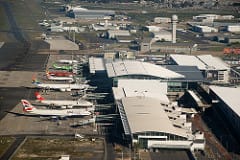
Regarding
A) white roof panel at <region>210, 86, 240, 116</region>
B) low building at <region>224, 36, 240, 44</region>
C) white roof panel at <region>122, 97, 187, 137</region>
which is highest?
white roof panel at <region>122, 97, 187, 137</region>

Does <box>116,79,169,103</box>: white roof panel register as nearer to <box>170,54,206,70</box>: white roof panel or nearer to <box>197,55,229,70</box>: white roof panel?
<box>170,54,206,70</box>: white roof panel

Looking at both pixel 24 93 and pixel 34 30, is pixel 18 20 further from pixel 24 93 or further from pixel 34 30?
pixel 24 93

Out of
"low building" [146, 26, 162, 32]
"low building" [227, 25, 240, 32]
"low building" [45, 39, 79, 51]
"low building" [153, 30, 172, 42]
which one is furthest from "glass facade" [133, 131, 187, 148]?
"low building" [227, 25, 240, 32]

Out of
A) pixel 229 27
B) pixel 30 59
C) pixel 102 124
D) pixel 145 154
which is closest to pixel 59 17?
pixel 229 27

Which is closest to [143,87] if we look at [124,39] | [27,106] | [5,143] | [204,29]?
[27,106]

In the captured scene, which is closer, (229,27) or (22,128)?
(22,128)

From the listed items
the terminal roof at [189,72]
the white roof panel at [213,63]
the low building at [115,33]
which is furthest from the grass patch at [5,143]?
the low building at [115,33]
